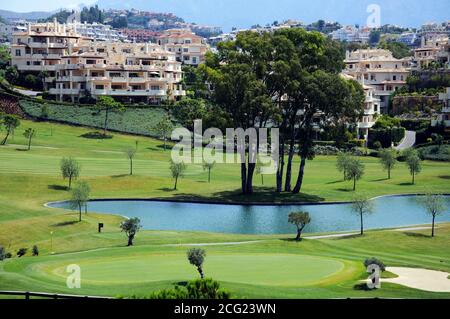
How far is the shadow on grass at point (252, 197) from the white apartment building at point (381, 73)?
44761mm

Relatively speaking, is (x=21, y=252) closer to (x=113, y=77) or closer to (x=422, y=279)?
(x=422, y=279)

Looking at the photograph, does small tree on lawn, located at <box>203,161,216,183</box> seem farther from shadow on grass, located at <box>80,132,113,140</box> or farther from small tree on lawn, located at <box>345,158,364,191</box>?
shadow on grass, located at <box>80,132,113,140</box>

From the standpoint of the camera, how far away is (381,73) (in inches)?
4328

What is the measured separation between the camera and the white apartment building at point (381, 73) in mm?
107812

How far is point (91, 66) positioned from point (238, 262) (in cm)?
6744

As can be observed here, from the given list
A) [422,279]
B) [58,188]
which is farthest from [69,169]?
[422,279]

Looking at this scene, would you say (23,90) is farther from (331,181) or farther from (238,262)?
(238,262)

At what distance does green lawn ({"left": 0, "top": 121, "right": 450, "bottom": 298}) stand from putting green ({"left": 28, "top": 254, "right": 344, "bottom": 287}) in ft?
0.12

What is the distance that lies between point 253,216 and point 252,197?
6.15 metres

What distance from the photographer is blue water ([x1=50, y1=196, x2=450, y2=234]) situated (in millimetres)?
49469

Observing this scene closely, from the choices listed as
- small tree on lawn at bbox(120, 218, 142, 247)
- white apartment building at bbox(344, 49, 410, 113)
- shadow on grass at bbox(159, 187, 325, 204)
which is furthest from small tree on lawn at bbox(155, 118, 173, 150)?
small tree on lawn at bbox(120, 218, 142, 247)

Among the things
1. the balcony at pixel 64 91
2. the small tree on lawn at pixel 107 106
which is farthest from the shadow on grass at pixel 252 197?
the balcony at pixel 64 91

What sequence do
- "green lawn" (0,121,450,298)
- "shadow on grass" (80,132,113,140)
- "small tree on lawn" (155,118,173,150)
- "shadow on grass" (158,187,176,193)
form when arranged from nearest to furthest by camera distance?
1. "green lawn" (0,121,450,298)
2. "shadow on grass" (158,187,176,193)
3. "small tree on lawn" (155,118,173,150)
4. "shadow on grass" (80,132,113,140)

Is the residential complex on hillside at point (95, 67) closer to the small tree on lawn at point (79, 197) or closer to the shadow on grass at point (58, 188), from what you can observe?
the shadow on grass at point (58, 188)
